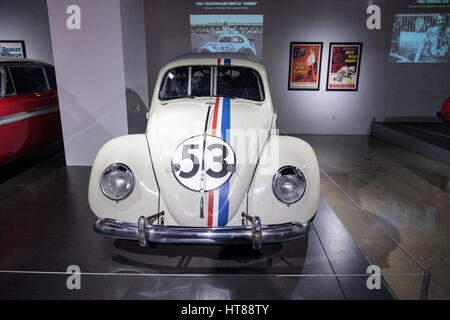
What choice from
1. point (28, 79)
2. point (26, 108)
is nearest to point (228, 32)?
point (28, 79)

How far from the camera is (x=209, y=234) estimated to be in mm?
2047

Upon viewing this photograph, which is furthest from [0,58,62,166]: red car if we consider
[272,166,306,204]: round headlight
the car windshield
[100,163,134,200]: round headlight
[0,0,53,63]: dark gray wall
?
[272,166,306,204]: round headlight

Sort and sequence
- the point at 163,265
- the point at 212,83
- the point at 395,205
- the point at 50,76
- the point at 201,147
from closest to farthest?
1. the point at 201,147
2. the point at 163,265
3. the point at 212,83
4. the point at 395,205
5. the point at 50,76

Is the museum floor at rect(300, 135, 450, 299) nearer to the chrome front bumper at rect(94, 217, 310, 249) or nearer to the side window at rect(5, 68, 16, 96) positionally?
the chrome front bumper at rect(94, 217, 310, 249)

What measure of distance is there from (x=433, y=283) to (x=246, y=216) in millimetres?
1608

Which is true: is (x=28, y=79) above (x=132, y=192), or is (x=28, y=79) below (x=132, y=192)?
above

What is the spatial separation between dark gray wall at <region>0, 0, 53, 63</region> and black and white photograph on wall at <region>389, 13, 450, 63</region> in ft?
29.7

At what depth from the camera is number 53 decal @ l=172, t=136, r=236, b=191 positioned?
2.30m

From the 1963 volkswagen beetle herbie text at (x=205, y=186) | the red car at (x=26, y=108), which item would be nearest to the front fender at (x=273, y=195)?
the 1963 volkswagen beetle herbie text at (x=205, y=186)

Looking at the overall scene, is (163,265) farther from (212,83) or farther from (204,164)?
(212,83)

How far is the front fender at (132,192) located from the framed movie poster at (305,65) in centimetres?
642

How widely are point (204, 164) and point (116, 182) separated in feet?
2.24
